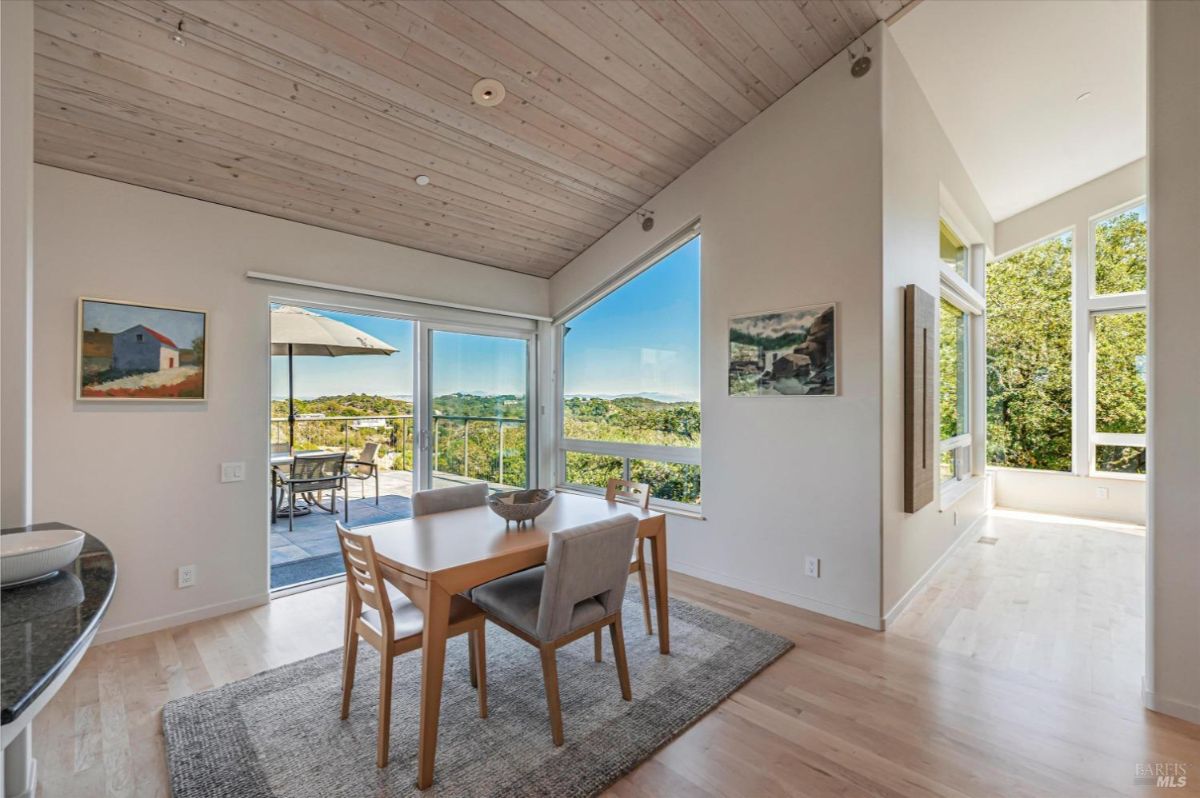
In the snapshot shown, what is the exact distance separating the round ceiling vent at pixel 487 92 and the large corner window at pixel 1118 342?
6302 mm

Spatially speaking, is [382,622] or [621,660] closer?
[382,622]

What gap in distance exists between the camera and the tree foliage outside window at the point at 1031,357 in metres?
5.88

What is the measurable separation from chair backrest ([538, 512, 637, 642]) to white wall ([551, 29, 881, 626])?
5.15ft

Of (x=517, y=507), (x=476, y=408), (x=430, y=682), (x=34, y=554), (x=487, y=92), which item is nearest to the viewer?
(x=34, y=554)

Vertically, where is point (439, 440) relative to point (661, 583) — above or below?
above

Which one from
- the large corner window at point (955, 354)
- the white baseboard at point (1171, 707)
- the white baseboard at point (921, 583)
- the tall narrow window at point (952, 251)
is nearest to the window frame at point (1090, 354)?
the large corner window at point (955, 354)

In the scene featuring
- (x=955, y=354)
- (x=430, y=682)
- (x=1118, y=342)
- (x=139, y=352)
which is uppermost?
(x=1118, y=342)

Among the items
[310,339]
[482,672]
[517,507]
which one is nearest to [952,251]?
[517,507]

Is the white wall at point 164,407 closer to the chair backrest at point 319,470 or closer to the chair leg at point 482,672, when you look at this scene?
the chair backrest at point 319,470

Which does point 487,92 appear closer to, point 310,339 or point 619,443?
point 310,339

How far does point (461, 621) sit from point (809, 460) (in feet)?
7.29

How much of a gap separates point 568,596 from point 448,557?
469 millimetres

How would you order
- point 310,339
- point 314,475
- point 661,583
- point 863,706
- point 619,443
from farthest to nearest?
1. point 619,443
2. point 314,475
3. point 310,339
4. point 661,583
5. point 863,706

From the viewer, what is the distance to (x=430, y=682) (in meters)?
1.79
